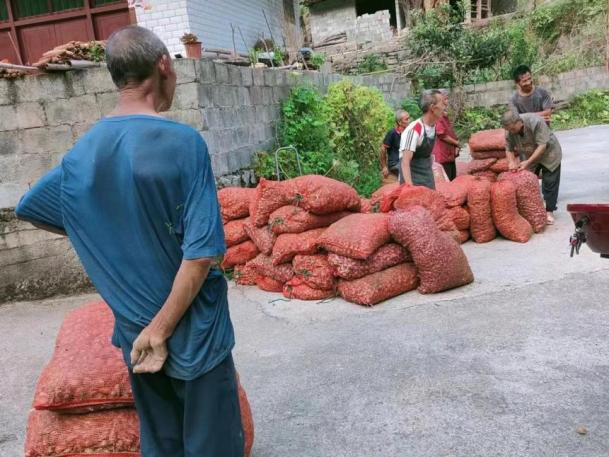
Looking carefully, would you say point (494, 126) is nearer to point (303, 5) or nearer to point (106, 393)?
point (303, 5)

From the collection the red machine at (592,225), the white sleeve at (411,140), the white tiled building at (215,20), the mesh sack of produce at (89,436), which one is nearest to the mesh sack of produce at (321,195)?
the white sleeve at (411,140)

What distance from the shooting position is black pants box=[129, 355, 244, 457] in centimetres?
171

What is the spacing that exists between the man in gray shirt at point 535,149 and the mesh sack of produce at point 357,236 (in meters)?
2.27

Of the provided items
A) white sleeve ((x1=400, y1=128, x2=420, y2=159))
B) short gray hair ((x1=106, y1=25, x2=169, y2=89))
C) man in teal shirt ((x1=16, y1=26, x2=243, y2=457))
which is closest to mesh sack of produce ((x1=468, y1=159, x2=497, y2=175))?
white sleeve ((x1=400, y1=128, x2=420, y2=159))

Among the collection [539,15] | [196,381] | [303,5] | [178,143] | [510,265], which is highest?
[303,5]

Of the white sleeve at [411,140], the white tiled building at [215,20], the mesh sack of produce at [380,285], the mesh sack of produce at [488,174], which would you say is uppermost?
the white tiled building at [215,20]

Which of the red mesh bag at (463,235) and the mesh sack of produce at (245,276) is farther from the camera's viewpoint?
the red mesh bag at (463,235)

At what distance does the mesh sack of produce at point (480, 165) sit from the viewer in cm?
716

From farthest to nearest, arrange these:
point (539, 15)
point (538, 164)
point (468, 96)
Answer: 1. point (539, 15)
2. point (468, 96)
3. point (538, 164)

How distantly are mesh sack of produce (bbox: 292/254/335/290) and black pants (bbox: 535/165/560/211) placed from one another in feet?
9.82

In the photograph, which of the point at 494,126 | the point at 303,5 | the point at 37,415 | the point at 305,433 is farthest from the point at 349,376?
the point at 303,5

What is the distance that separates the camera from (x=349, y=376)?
10.7 feet

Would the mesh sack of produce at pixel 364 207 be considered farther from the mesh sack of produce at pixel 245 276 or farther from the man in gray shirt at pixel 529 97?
the man in gray shirt at pixel 529 97

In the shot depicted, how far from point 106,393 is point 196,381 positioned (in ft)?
2.34
